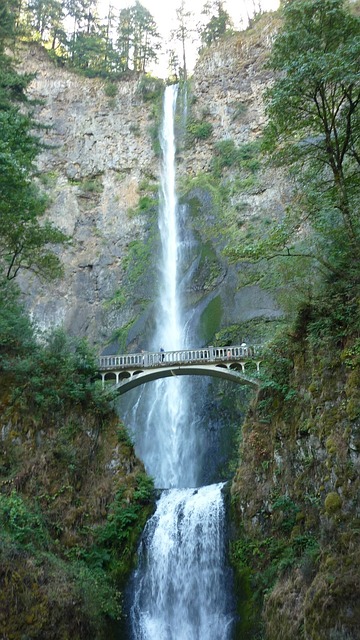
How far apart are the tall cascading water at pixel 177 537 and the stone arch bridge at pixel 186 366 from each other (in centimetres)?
410

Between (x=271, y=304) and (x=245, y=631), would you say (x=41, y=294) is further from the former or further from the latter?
(x=245, y=631)

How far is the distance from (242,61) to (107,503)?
1420 inches

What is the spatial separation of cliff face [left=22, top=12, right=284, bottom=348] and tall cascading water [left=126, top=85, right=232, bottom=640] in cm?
522

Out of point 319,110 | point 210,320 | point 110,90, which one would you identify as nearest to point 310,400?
point 319,110

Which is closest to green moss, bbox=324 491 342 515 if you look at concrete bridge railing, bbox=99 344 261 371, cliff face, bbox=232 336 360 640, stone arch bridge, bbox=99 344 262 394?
cliff face, bbox=232 336 360 640

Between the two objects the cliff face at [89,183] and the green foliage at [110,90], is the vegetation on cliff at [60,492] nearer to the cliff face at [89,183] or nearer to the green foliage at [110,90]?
the cliff face at [89,183]

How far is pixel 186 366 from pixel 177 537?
6.87m

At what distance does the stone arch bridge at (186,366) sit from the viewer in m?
20.1

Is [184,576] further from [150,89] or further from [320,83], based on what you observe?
[150,89]

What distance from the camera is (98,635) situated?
1291 centimetres

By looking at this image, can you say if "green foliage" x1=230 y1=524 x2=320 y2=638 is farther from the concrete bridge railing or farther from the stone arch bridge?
the concrete bridge railing

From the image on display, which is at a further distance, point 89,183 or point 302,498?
point 89,183

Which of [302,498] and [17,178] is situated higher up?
[17,178]

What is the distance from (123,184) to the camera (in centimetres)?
3906
